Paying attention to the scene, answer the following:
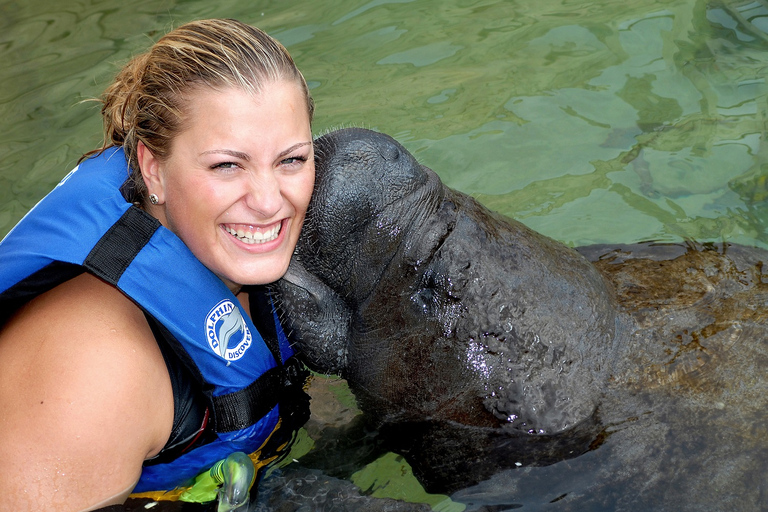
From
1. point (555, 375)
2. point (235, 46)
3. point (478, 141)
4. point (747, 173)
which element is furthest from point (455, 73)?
point (555, 375)

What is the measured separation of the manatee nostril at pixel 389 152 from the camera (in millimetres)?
3301

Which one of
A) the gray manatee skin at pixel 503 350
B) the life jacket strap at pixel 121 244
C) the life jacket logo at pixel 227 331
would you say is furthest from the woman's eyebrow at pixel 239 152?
the life jacket logo at pixel 227 331

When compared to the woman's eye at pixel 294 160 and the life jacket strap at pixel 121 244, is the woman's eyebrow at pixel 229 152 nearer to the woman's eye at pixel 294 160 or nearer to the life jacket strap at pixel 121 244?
the woman's eye at pixel 294 160

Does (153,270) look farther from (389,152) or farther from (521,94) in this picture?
(521,94)

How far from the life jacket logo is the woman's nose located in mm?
589

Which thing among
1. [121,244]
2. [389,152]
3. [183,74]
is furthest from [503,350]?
[183,74]

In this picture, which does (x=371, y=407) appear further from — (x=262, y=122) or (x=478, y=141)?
(x=478, y=141)

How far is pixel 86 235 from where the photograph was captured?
11.0 feet

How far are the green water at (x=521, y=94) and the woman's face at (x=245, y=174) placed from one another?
9.84 ft

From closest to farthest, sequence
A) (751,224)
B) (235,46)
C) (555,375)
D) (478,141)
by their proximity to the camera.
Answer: (555,375), (235,46), (751,224), (478,141)

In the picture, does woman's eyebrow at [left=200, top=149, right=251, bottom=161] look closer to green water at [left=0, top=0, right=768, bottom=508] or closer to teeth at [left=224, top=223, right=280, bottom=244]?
teeth at [left=224, top=223, right=280, bottom=244]

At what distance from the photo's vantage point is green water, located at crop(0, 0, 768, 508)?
6.27 meters

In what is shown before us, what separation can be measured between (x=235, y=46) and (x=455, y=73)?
14.7 feet

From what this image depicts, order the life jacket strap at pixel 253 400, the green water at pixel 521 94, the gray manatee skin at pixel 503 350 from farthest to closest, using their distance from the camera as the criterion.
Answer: the green water at pixel 521 94
the life jacket strap at pixel 253 400
the gray manatee skin at pixel 503 350
